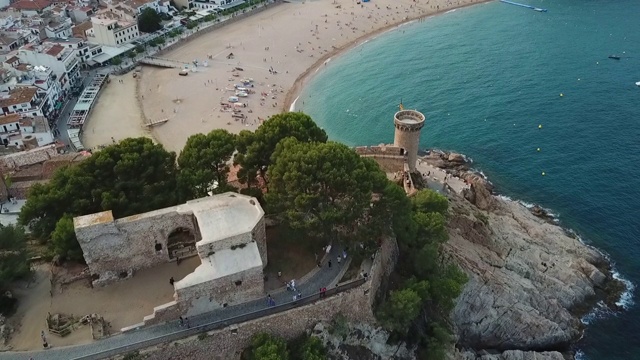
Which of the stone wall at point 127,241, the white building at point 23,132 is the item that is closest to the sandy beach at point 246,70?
the white building at point 23,132

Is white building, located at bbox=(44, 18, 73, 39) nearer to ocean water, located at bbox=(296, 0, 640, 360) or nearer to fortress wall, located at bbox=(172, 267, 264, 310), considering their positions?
ocean water, located at bbox=(296, 0, 640, 360)

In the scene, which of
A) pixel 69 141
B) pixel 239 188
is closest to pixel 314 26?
pixel 69 141

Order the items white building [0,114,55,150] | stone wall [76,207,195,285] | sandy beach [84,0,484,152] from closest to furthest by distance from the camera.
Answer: stone wall [76,207,195,285] → white building [0,114,55,150] → sandy beach [84,0,484,152]

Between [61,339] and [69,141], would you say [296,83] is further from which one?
[61,339]

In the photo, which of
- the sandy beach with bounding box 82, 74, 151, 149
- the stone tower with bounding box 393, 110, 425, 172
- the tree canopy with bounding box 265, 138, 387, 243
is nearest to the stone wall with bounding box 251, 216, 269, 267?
the tree canopy with bounding box 265, 138, 387, 243

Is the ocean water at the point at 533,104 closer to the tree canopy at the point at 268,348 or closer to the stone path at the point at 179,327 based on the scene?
the stone path at the point at 179,327

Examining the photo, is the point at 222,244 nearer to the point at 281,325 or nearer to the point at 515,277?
the point at 281,325
